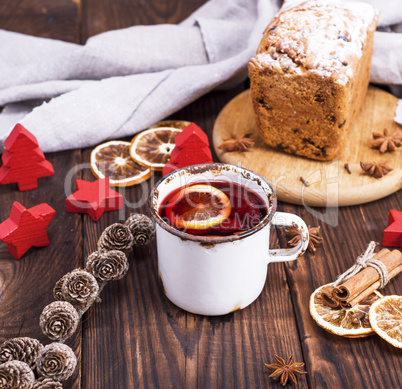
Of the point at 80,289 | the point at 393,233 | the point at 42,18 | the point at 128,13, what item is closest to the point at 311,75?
the point at 393,233

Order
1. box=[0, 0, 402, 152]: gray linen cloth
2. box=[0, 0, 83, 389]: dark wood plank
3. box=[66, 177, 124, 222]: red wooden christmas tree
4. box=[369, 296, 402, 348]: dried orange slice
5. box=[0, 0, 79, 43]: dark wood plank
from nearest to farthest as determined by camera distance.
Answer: box=[369, 296, 402, 348]: dried orange slice → box=[0, 0, 83, 389]: dark wood plank → box=[66, 177, 124, 222]: red wooden christmas tree → box=[0, 0, 402, 152]: gray linen cloth → box=[0, 0, 79, 43]: dark wood plank

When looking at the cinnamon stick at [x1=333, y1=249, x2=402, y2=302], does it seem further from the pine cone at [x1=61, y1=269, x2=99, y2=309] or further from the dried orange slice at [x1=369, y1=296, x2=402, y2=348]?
the pine cone at [x1=61, y1=269, x2=99, y2=309]

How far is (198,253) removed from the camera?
147cm

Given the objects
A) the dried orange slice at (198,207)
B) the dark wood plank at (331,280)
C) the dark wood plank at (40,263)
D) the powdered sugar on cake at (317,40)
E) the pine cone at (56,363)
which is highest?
the powdered sugar on cake at (317,40)

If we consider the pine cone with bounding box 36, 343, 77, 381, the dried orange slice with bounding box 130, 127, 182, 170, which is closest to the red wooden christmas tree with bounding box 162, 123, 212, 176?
the dried orange slice with bounding box 130, 127, 182, 170

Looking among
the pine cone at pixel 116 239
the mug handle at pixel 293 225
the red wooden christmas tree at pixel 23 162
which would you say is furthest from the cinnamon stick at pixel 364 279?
the red wooden christmas tree at pixel 23 162

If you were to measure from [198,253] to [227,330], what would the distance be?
263mm

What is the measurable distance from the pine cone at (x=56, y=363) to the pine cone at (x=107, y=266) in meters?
0.27

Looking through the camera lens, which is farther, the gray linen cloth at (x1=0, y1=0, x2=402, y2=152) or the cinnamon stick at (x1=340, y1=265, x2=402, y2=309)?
the gray linen cloth at (x1=0, y1=0, x2=402, y2=152)

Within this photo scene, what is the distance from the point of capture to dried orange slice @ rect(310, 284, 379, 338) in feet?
4.99

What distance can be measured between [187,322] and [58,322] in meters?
0.35

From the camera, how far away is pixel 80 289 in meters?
1.57

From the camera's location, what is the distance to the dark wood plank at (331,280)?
1.45 meters

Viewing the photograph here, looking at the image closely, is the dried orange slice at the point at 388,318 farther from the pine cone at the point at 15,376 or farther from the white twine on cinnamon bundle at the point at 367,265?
the pine cone at the point at 15,376
